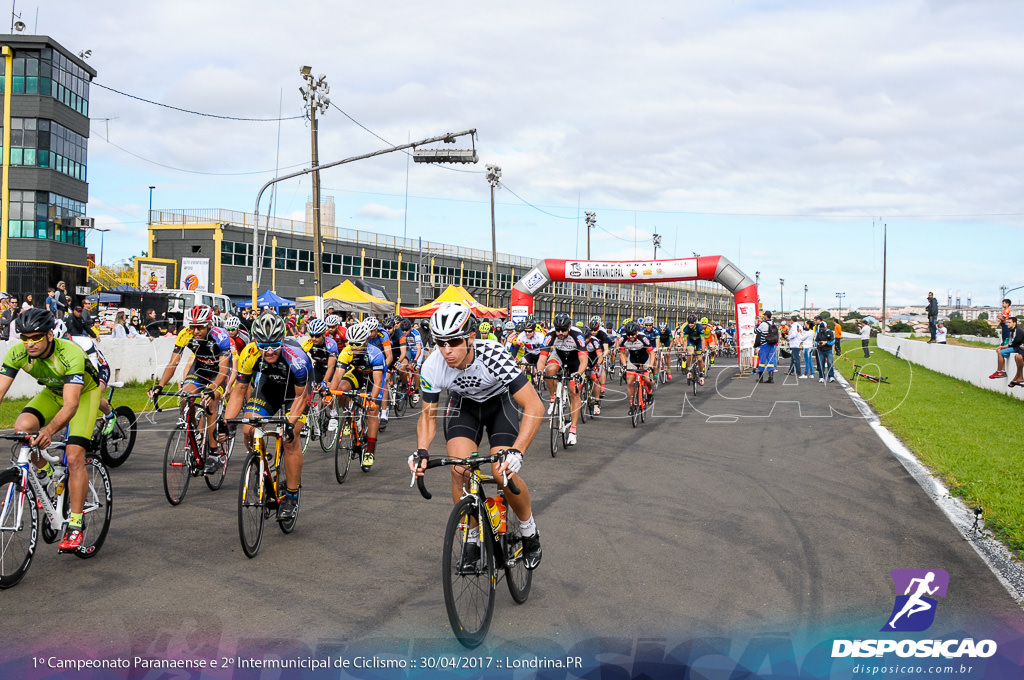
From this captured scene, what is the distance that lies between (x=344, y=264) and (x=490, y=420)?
63441mm

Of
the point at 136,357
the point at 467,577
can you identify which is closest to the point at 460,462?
the point at 467,577

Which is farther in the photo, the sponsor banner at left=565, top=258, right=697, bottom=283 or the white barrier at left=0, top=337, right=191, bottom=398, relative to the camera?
the sponsor banner at left=565, top=258, right=697, bottom=283

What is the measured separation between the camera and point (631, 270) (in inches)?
1399

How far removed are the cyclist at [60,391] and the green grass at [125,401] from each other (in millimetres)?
7192

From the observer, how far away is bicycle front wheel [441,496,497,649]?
4.30 meters

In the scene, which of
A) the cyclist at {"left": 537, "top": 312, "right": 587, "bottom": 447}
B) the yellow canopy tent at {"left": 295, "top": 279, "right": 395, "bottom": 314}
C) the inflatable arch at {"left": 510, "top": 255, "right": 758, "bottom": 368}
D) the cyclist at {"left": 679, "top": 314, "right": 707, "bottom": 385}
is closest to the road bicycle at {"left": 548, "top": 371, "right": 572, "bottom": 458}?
the cyclist at {"left": 537, "top": 312, "right": 587, "bottom": 447}

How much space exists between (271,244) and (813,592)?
5973 cm

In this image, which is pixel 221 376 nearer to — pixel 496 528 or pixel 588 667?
pixel 496 528

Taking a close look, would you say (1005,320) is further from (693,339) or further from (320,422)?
(320,422)

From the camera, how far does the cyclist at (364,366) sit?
10.2 metres

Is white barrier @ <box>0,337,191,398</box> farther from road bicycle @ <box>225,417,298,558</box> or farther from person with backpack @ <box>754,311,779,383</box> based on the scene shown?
person with backpack @ <box>754,311,779,383</box>

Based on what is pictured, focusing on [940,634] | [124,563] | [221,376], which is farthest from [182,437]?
[940,634]

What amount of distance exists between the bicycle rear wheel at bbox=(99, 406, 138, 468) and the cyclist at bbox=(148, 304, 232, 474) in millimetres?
1170

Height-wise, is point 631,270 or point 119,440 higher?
point 631,270
